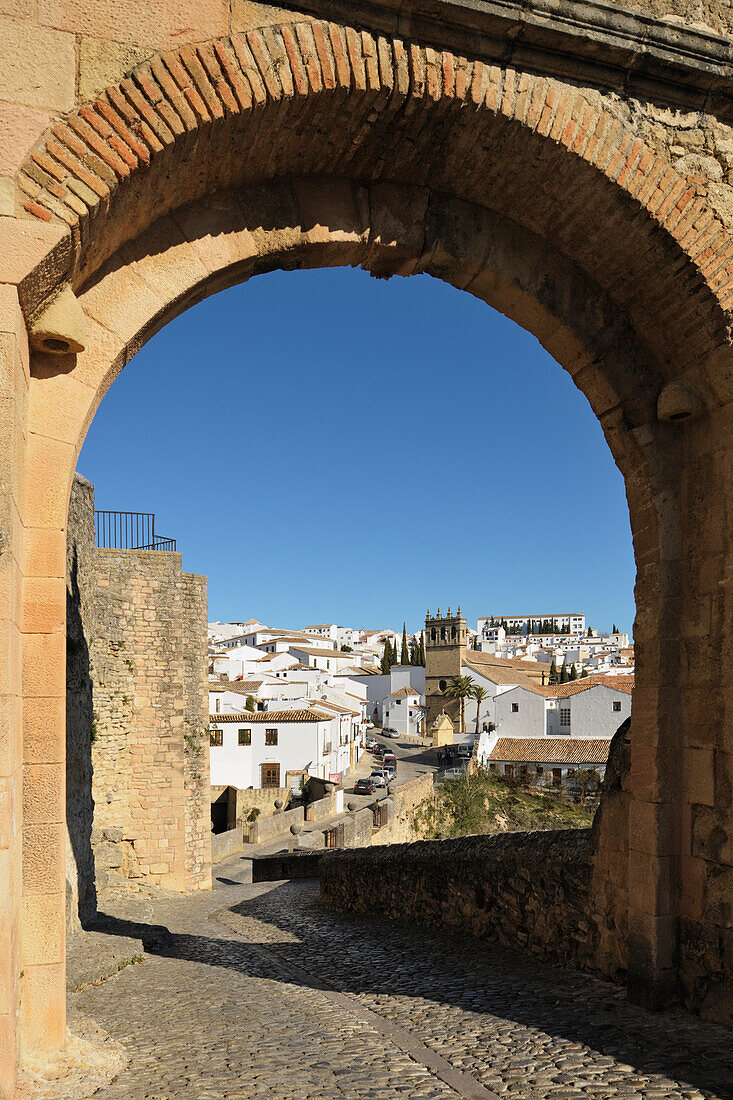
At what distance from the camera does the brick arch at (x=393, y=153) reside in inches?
115

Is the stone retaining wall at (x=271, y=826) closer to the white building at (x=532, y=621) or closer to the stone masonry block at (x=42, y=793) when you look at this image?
the stone masonry block at (x=42, y=793)

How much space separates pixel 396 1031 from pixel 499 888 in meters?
1.92

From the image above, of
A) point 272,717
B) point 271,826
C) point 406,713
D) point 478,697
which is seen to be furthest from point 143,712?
point 406,713

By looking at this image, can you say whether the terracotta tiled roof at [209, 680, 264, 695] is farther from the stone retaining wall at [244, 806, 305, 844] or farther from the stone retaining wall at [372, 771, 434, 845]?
the stone retaining wall at [372, 771, 434, 845]

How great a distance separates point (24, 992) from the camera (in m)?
2.86

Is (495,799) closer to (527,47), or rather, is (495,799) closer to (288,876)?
(288,876)

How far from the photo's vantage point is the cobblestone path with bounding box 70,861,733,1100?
→ 313 cm

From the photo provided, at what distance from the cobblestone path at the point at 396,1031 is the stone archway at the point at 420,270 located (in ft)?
1.53

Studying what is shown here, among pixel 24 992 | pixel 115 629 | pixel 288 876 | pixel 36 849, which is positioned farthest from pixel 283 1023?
pixel 115 629

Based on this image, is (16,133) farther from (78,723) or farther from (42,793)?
(78,723)

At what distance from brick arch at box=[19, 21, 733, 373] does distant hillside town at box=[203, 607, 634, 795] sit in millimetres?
28188

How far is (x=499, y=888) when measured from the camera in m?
5.67

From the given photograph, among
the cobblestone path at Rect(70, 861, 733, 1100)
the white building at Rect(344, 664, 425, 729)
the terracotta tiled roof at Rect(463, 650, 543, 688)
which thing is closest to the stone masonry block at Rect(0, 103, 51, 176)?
the cobblestone path at Rect(70, 861, 733, 1100)

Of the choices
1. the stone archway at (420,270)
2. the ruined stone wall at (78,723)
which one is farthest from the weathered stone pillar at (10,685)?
the ruined stone wall at (78,723)
